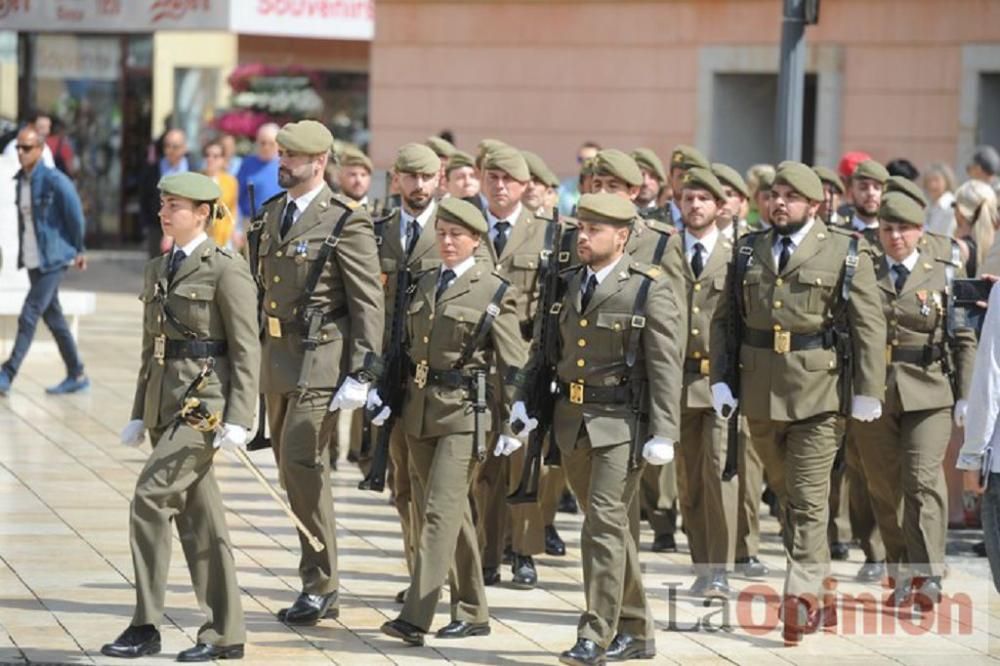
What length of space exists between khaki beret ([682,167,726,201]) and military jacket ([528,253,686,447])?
72.6 inches

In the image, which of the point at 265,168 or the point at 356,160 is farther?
the point at 265,168

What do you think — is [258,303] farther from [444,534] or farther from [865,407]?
[865,407]

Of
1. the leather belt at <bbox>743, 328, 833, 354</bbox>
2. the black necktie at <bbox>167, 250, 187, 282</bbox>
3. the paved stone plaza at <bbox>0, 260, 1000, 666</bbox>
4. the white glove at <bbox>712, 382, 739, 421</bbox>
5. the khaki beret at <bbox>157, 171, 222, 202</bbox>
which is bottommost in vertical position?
the paved stone plaza at <bbox>0, 260, 1000, 666</bbox>

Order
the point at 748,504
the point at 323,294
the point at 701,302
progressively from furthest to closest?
the point at 748,504
the point at 701,302
the point at 323,294

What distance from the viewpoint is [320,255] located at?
984 cm

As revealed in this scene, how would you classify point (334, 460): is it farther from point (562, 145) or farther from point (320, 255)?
point (562, 145)

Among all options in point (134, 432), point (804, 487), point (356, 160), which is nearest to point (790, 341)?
point (804, 487)

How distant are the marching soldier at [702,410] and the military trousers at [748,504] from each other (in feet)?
1.04

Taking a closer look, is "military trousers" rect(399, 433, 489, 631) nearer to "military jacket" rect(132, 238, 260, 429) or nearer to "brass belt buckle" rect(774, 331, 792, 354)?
"military jacket" rect(132, 238, 260, 429)

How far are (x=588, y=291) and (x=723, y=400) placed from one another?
1.27m

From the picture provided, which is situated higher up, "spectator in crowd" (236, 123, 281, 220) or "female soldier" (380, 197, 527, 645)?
"spectator in crowd" (236, 123, 281, 220)

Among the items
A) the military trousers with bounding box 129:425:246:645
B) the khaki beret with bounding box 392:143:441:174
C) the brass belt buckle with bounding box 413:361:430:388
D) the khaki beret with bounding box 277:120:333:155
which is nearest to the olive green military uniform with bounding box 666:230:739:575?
the khaki beret with bounding box 392:143:441:174

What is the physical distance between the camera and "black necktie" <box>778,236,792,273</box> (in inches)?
399

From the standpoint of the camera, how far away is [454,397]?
374 inches
